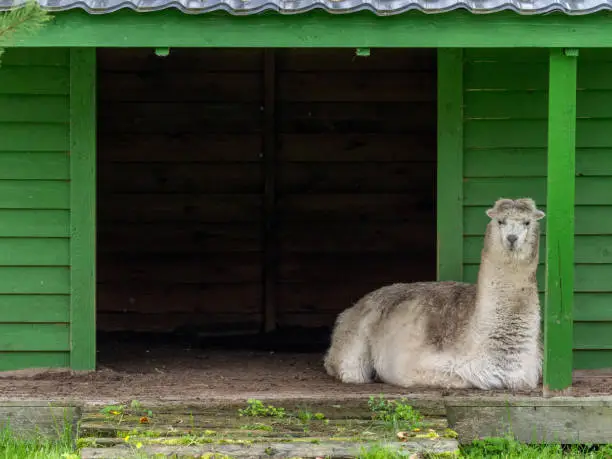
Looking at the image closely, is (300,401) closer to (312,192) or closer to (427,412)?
(427,412)

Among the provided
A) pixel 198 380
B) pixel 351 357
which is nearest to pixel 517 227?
pixel 351 357

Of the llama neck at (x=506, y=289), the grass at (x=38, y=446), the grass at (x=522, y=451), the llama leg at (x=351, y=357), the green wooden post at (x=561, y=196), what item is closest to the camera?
the grass at (x=38, y=446)

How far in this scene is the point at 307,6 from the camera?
24.5 ft

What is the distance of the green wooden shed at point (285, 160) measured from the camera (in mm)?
7641

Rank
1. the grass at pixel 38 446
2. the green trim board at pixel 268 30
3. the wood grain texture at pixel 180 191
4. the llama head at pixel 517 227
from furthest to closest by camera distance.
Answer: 1. the wood grain texture at pixel 180 191
2. the llama head at pixel 517 227
3. the green trim board at pixel 268 30
4. the grass at pixel 38 446

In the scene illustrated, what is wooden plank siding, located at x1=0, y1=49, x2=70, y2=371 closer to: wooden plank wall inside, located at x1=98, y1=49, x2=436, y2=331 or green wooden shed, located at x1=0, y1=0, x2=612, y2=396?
green wooden shed, located at x1=0, y1=0, x2=612, y2=396

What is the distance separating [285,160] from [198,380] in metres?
3.79

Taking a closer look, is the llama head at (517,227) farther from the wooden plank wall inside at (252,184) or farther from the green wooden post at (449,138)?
the wooden plank wall inside at (252,184)

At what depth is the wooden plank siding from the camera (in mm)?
9242

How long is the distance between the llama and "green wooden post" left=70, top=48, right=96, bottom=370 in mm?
2333

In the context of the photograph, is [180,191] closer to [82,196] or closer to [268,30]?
[82,196]

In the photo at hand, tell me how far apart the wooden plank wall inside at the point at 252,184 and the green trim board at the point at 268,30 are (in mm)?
4895

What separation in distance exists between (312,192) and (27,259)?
4.18m

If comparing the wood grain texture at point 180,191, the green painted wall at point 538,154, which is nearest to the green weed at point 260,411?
the green painted wall at point 538,154
